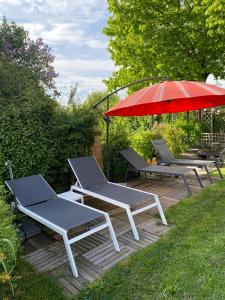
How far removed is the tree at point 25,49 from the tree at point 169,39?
256 inches

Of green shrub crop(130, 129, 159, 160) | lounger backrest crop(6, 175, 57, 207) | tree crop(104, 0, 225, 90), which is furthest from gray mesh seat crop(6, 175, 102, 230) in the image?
tree crop(104, 0, 225, 90)

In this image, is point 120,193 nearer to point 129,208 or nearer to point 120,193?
point 120,193

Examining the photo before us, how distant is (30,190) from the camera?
4.67 meters

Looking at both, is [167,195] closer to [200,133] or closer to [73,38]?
[73,38]

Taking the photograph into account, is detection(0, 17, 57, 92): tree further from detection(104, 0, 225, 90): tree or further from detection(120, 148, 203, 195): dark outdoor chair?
detection(104, 0, 225, 90): tree

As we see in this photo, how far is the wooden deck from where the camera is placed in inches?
130

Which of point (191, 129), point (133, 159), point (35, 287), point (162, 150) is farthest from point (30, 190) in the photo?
point (191, 129)

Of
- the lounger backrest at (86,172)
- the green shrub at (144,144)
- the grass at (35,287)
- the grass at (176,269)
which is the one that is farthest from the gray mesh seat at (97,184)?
the green shrub at (144,144)

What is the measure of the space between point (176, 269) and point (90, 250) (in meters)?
1.30

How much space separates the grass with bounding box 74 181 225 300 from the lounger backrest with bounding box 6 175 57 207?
1.91 metres

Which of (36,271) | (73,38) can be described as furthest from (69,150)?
(73,38)

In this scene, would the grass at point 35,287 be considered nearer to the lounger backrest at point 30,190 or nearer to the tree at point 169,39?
the lounger backrest at point 30,190

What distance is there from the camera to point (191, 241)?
12.6 ft

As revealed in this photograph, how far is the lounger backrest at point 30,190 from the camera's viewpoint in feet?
14.8
